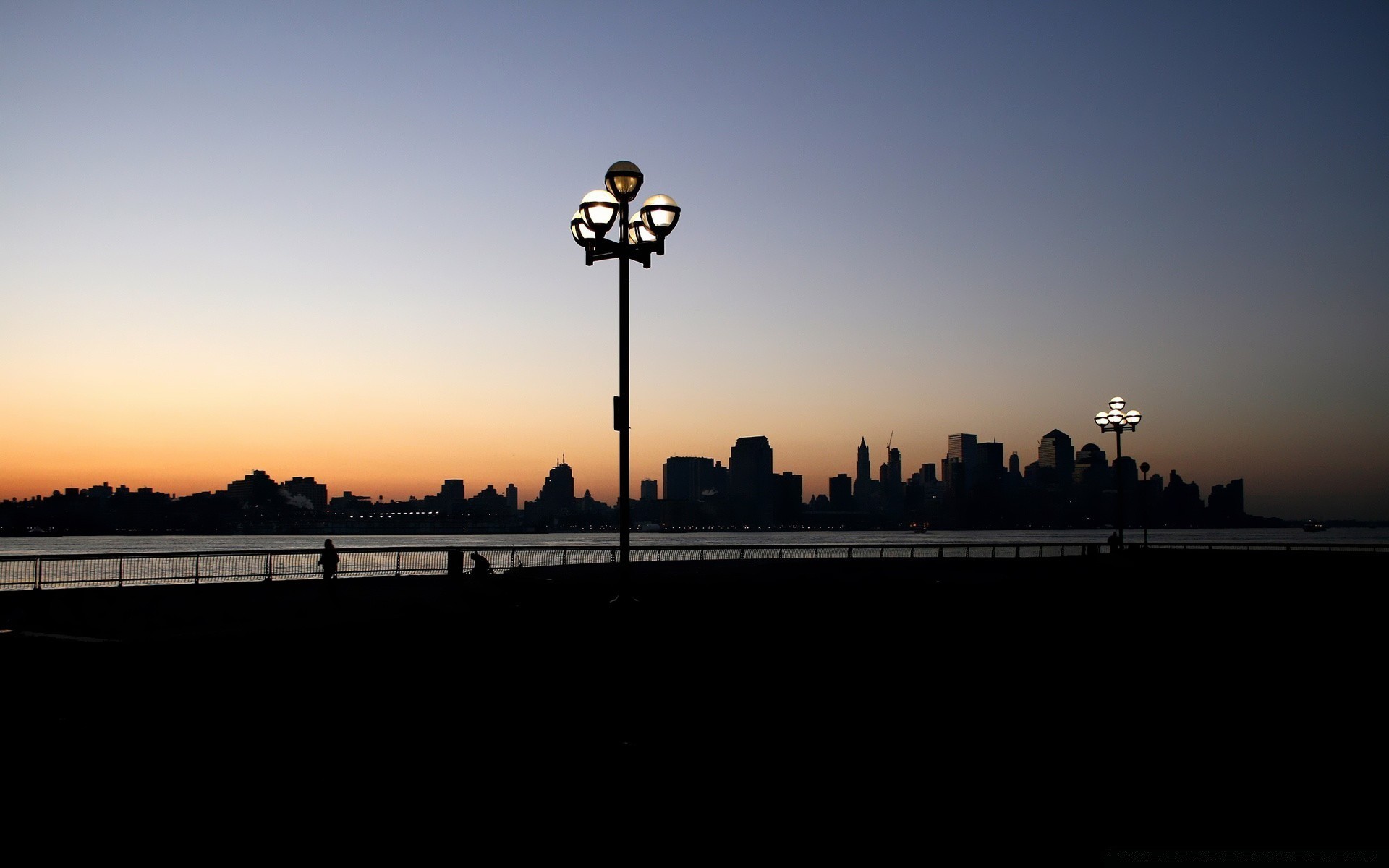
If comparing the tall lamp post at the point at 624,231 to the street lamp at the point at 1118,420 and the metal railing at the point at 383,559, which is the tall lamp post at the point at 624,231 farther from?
the street lamp at the point at 1118,420

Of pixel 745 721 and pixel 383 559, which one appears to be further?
pixel 383 559

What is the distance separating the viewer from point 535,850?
18.5 ft

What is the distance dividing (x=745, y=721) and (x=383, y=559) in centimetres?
12428

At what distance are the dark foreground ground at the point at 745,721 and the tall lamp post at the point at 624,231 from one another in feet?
8.56

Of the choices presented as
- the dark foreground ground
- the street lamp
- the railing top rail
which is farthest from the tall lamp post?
the street lamp

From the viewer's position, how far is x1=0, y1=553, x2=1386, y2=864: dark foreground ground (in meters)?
6.59

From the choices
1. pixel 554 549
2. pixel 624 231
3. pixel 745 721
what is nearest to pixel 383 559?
pixel 554 549

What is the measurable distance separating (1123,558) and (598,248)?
36.2 meters

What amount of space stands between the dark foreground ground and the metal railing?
15.6m

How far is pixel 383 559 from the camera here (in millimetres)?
124625

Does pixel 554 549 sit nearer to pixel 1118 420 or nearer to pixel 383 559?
pixel 1118 420

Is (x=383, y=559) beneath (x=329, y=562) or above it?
beneath

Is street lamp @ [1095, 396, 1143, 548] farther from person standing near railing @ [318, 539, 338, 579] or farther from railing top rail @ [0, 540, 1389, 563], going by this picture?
person standing near railing @ [318, 539, 338, 579]

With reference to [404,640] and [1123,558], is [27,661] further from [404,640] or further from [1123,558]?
[1123,558]
